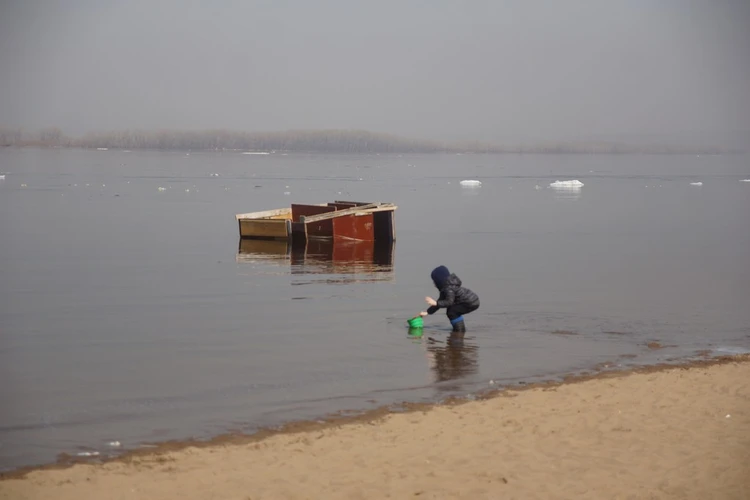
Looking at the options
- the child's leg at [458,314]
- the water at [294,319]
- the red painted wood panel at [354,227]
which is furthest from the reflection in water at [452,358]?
the red painted wood panel at [354,227]

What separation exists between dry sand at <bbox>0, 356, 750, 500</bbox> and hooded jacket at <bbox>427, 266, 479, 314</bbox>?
3.68 m

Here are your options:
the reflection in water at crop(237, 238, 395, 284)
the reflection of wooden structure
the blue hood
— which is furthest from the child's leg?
the reflection of wooden structure

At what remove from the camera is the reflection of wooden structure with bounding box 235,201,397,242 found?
95.2 feet

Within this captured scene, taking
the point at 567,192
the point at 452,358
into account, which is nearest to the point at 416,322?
the point at 452,358

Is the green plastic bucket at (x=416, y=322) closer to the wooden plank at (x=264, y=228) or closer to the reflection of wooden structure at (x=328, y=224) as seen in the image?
the reflection of wooden structure at (x=328, y=224)

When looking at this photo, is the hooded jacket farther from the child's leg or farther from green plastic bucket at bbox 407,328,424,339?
green plastic bucket at bbox 407,328,424,339

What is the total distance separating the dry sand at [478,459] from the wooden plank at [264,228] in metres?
19.8

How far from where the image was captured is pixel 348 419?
990 cm

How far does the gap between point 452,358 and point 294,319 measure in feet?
14.4

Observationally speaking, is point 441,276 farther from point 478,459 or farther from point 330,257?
point 330,257

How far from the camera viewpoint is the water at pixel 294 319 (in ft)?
35.3

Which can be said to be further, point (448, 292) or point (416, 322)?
point (416, 322)

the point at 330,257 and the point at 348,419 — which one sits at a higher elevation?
the point at 330,257

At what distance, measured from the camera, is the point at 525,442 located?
8.66 m
